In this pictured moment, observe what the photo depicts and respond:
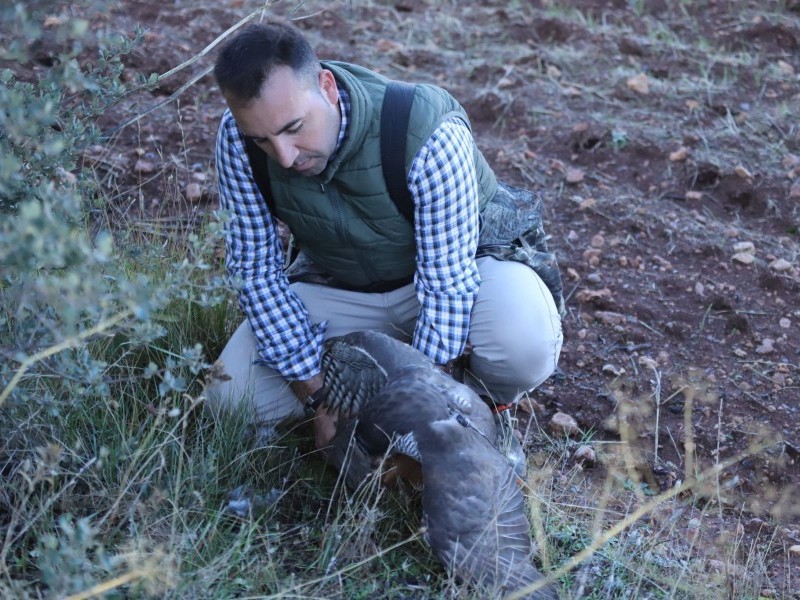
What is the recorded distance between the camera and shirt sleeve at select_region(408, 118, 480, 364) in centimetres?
291

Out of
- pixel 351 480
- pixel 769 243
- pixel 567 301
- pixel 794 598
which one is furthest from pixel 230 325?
pixel 769 243

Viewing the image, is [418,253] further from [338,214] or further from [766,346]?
[766,346]

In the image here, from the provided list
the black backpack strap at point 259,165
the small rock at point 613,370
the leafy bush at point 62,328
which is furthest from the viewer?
the small rock at point 613,370

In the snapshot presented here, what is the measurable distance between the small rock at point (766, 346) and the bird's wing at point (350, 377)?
70.5 inches

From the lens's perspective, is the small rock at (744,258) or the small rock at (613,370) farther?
the small rock at (744,258)

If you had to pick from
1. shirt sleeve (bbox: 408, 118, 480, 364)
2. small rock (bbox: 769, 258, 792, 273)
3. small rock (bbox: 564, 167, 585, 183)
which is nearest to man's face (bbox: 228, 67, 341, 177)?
shirt sleeve (bbox: 408, 118, 480, 364)

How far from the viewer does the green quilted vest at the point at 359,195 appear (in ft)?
9.57

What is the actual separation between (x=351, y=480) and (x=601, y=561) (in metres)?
0.75

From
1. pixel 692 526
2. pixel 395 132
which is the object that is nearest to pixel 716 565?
pixel 692 526

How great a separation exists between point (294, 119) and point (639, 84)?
3244 mm

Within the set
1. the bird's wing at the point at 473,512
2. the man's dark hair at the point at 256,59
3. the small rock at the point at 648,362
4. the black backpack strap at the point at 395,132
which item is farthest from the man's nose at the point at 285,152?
the small rock at the point at 648,362

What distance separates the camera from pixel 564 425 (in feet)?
11.6

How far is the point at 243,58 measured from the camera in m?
2.70

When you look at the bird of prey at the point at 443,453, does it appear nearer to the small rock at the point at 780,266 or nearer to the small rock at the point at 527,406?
the small rock at the point at 527,406
